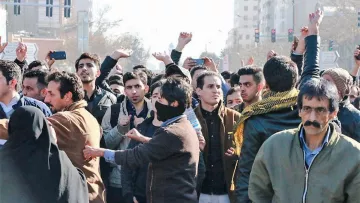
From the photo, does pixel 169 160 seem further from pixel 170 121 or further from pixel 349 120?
pixel 349 120

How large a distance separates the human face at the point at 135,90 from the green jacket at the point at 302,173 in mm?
3264

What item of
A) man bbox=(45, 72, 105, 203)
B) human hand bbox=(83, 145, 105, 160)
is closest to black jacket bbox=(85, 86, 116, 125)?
man bbox=(45, 72, 105, 203)

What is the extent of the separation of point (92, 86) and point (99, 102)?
230mm

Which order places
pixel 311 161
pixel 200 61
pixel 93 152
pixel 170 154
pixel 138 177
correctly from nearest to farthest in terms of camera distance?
pixel 311 161 < pixel 170 154 < pixel 93 152 < pixel 138 177 < pixel 200 61

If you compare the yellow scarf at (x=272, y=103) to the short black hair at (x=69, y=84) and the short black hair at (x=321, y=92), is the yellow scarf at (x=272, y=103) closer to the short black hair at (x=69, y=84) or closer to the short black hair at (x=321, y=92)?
the short black hair at (x=321, y=92)

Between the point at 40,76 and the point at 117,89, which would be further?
the point at 117,89

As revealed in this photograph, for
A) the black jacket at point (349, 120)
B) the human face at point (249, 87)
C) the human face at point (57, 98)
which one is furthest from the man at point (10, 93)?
the black jacket at point (349, 120)

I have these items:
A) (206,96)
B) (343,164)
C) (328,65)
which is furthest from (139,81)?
(328,65)

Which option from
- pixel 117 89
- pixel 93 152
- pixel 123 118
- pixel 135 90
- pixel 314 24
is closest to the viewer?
pixel 93 152

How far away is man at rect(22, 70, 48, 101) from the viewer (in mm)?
7781

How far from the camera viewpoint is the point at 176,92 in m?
5.89

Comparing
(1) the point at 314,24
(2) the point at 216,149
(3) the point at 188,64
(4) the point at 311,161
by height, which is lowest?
(2) the point at 216,149

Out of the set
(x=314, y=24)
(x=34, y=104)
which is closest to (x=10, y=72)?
(x=34, y=104)

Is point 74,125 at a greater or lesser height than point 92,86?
lesser
